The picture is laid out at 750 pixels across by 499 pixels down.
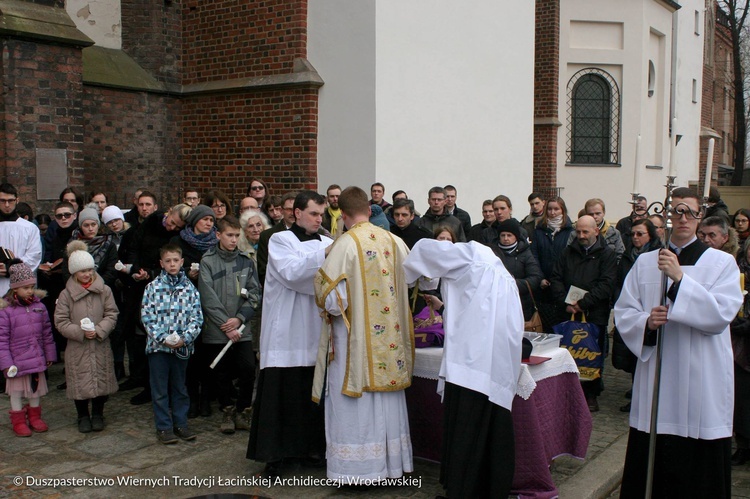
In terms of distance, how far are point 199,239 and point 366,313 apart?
2.41m

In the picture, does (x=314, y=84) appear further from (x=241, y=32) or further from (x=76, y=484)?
(x=76, y=484)

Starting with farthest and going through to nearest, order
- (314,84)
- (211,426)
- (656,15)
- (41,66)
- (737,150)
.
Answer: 1. (737,150)
2. (656,15)
3. (314,84)
4. (41,66)
5. (211,426)

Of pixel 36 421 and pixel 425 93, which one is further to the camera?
pixel 425 93

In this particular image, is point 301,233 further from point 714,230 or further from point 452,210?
point 452,210

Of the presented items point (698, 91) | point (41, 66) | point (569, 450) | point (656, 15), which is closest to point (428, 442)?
point (569, 450)

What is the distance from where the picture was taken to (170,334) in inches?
238

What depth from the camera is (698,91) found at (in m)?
26.7

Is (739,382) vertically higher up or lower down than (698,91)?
lower down

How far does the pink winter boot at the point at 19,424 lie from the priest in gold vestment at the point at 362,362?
271 centimetres

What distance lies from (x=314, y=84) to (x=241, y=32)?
1.65 metres

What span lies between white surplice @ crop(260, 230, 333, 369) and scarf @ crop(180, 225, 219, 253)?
1.60 metres

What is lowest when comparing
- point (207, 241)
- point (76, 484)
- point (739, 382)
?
point (76, 484)

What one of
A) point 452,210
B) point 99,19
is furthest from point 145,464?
point 99,19

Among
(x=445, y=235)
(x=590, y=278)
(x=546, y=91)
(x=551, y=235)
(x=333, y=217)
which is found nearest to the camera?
(x=445, y=235)
